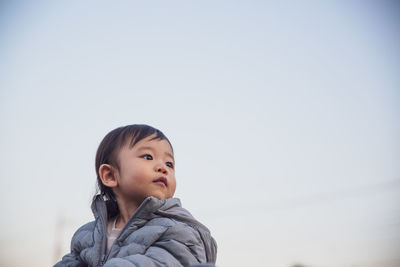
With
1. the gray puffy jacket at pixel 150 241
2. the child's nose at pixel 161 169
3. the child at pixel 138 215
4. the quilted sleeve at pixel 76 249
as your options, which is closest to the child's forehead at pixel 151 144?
the child at pixel 138 215

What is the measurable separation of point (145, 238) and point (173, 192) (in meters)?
0.44

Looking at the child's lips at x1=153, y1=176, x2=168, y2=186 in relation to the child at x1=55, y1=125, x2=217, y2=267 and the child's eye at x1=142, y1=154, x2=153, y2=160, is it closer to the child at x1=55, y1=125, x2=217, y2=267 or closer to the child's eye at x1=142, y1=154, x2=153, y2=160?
the child at x1=55, y1=125, x2=217, y2=267

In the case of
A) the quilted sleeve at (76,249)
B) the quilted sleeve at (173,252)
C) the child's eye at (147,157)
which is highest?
the child's eye at (147,157)

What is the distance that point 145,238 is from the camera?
1.62 meters

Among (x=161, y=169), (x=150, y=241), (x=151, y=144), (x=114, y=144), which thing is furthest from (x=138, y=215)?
(x=114, y=144)

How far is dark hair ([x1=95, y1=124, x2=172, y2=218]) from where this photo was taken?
2.10m

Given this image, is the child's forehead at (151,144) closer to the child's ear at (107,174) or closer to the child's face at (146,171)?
the child's face at (146,171)

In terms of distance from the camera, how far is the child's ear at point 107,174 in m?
2.10

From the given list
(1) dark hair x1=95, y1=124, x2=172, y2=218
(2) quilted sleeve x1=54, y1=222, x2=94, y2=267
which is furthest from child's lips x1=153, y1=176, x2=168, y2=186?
(2) quilted sleeve x1=54, y1=222, x2=94, y2=267

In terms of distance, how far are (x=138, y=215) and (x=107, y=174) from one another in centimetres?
47

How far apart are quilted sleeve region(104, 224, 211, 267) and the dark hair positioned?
589 mm

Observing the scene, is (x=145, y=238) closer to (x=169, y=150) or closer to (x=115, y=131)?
(x=169, y=150)

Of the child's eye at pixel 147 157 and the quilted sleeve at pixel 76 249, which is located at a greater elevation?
Answer: the child's eye at pixel 147 157

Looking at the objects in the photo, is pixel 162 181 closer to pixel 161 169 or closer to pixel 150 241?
pixel 161 169
